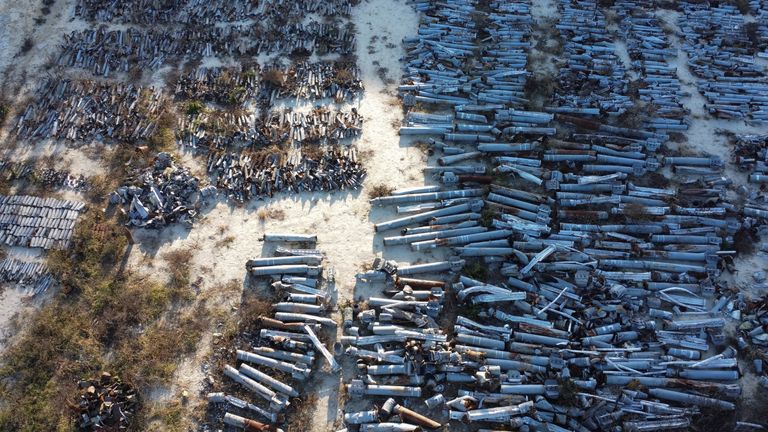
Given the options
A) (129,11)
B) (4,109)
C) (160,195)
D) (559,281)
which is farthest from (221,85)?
(559,281)

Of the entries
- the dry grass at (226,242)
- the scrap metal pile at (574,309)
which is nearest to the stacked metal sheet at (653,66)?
the scrap metal pile at (574,309)

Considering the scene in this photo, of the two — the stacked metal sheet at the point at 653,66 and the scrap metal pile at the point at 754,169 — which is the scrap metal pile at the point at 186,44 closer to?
the stacked metal sheet at the point at 653,66

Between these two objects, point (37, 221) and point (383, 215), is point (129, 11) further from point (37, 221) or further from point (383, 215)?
point (383, 215)

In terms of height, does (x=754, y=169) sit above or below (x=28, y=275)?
above

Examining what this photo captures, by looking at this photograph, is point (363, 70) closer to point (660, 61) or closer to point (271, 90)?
point (271, 90)

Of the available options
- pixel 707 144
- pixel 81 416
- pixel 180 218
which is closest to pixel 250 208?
pixel 180 218

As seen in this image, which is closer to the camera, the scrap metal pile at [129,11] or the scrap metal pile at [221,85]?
the scrap metal pile at [221,85]
